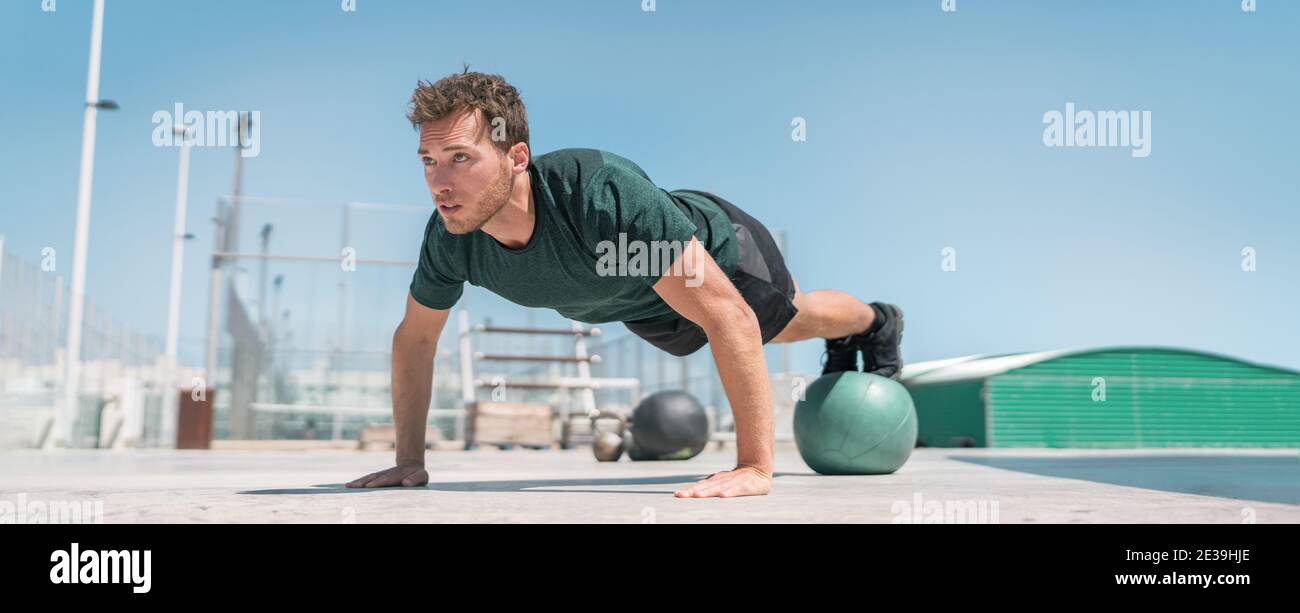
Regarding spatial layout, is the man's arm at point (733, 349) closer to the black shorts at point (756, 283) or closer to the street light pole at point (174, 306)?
the black shorts at point (756, 283)

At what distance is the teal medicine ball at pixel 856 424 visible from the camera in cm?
433

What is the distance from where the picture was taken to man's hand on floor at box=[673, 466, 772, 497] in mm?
2613

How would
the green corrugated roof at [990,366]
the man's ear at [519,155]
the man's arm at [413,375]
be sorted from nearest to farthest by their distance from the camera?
the man's ear at [519,155] → the man's arm at [413,375] → the green corrugated roof at [990,366]

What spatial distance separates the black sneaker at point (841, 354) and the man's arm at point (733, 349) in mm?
1778

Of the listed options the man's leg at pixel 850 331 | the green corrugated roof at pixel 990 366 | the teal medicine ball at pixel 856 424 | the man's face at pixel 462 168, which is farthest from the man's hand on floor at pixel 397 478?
the green corrugated roof at pixel 990 366

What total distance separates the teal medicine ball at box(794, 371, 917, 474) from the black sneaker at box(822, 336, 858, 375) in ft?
0.55

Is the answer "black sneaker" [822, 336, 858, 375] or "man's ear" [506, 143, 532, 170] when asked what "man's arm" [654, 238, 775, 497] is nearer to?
"man's ear" [506, 143, 532, 170]

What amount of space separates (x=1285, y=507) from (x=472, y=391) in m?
11.2

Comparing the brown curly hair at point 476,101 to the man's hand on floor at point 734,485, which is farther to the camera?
the brown curly hair at point 476,101

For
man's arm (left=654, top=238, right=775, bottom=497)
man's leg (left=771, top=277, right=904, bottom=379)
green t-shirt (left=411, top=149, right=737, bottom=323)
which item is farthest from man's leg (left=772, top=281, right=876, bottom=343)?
man's arm (left=654, top=238, right=775, bottom=497)

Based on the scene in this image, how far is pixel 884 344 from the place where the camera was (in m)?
4.57
